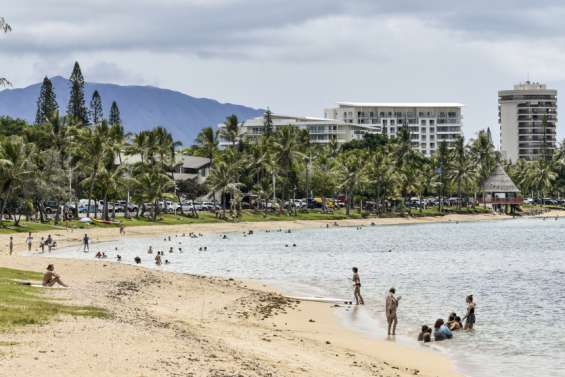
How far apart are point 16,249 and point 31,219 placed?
34.7 m

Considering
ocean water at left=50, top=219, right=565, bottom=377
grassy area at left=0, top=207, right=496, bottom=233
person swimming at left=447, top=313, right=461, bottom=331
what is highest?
grassy area at left=0, top=207, right=496, bottom=233

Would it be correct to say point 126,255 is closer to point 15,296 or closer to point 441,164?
point 15,296

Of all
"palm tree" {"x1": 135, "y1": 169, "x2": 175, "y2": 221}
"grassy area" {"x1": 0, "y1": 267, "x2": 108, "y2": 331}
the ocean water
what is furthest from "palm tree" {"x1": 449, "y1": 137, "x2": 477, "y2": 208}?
"grassy area" {"x1": 0, "y1": 267, "x2": 108, "y2": 331}

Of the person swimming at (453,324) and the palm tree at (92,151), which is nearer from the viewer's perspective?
the person swimming at (453,324)

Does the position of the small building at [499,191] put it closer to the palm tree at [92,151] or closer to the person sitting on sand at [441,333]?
the palm tree at [92,151]

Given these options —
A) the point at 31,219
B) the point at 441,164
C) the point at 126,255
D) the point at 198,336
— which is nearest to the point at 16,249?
the point at 126,255

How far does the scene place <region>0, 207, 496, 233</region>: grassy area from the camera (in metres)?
88.1

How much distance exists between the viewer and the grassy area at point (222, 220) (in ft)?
289

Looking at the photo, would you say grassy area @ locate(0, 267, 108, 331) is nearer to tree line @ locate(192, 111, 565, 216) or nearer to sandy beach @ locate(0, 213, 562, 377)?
sandy beach @ locate(0, 213, 562, 377)

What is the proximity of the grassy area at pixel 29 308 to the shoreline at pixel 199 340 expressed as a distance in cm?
55

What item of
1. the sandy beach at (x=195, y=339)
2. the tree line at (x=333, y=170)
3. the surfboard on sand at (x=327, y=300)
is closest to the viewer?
the sandy beach at (x=195, y=339)

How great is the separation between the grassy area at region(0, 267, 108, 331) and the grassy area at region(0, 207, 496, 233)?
5226 cm

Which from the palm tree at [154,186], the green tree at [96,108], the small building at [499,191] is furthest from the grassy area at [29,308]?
the small building at [499,191]

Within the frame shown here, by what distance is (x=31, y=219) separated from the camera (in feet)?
324
